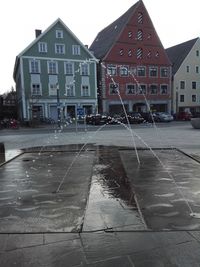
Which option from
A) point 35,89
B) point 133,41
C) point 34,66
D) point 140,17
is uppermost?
point 140,17

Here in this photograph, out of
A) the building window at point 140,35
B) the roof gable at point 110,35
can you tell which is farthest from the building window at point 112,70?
the building window at point 140,35

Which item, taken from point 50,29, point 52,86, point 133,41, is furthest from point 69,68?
point 133,41

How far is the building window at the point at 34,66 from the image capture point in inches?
1743

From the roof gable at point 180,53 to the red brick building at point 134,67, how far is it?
4139 mm

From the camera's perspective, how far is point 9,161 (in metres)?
10.8

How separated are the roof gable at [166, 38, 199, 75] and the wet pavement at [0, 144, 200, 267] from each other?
2049 inches

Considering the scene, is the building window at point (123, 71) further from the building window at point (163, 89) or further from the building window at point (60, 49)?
the building window at point (60, 49)

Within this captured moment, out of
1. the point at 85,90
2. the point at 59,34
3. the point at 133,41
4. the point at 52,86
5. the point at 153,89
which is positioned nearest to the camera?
the point at 59,34

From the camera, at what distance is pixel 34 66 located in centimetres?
4456

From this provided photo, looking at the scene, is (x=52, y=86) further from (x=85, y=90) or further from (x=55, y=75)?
(x=85, y=90)

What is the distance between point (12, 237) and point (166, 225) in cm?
234

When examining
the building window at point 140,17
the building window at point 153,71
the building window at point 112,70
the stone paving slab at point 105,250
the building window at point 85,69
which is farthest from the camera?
the building window at point 153,71

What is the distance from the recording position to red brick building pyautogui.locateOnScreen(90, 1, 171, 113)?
50031 millimetres

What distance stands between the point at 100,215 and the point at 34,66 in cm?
4223
